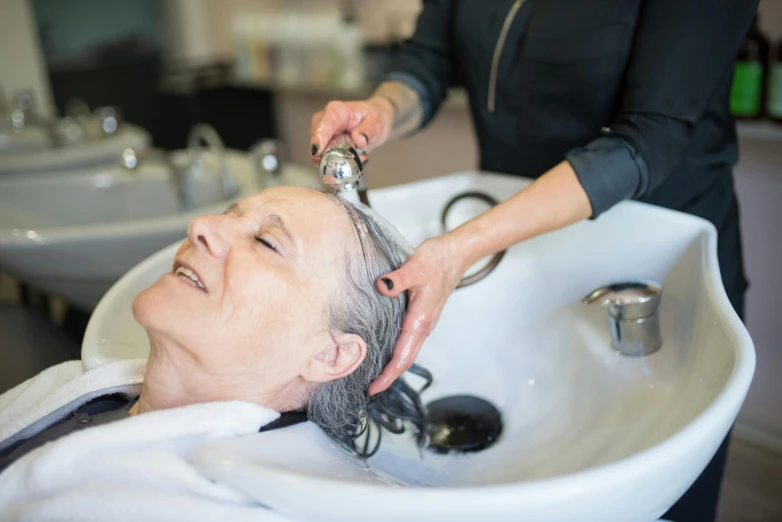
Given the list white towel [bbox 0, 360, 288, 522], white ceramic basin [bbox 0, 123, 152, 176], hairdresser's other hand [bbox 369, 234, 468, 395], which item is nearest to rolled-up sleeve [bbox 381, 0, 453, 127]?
hairdresser's other hand [bbox 369, 234, 468, 395]

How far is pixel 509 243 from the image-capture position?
1027 mm

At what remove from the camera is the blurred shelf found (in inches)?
62.1

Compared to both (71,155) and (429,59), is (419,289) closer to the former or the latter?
(429,59)

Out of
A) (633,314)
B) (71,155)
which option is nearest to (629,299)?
(633,314)

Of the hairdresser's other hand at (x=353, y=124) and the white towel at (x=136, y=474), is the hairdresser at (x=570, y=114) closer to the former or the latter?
the hairdresser's other hand at (x=353, y=124)

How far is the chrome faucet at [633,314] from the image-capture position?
40.1 inches

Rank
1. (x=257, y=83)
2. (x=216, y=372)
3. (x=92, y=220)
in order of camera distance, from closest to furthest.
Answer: (x=216, y=372) < (x=92, y=220) < (x=257, y=83)

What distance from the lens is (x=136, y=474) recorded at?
2.54ft

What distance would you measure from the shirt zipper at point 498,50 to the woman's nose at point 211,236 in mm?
636

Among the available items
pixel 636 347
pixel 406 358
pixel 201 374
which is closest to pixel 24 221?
pixel 201 374

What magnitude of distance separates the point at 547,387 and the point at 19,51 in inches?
101

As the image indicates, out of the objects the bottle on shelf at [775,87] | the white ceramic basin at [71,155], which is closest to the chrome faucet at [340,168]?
the bottle on shelf at [775,87]

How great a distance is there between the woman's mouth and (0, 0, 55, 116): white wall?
2.28 m

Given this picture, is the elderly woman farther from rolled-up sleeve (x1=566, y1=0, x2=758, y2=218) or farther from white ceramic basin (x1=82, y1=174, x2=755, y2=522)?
rolled-up sleeve (x1=566, y1=0, x2=758, y2=218)
